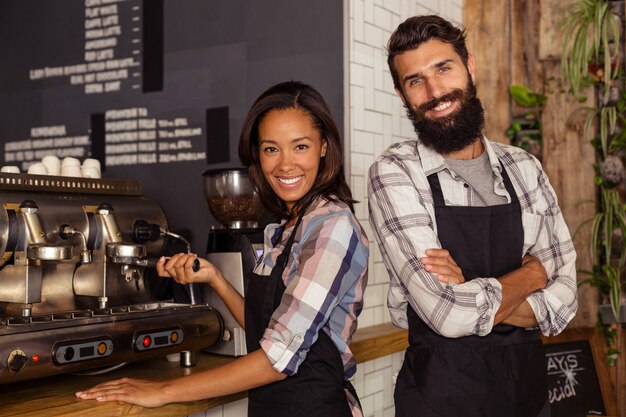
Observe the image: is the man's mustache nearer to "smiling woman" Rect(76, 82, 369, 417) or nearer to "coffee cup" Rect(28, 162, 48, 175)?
"smiling woman" Rect(76, 82, 369, 417)

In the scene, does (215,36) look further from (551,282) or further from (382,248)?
(551,282)

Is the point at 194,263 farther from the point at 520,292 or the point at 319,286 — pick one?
the point at 520,292

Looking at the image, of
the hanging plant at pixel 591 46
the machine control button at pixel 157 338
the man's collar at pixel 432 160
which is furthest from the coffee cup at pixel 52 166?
the hanging plant at pixel 591 46

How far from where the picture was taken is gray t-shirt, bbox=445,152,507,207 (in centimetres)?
188

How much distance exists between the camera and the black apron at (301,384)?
A: 168 centimetres

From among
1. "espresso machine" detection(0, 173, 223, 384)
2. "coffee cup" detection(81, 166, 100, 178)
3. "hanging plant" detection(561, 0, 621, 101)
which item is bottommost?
"espresso machine" detection(0, 173, 223, 384)

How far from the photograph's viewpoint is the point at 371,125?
9.46 ft

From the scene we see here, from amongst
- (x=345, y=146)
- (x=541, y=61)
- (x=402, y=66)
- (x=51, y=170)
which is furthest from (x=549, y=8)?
(x=51, y=170)

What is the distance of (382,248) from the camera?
1.86 metres

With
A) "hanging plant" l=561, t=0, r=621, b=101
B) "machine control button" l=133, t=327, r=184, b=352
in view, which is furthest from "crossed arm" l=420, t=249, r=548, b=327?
"hanging plant" l=561, t=0, r=621, b=101

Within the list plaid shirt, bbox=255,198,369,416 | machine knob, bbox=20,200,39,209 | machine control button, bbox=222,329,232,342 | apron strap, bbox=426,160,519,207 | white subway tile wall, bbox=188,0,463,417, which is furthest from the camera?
white subway tile wall, bbox=188,0,463,417

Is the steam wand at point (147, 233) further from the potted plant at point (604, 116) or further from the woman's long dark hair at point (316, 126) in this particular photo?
the potted plant at point (604, 116)

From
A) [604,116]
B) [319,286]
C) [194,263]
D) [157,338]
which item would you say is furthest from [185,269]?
[604,116]

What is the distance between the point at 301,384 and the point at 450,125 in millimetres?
766
